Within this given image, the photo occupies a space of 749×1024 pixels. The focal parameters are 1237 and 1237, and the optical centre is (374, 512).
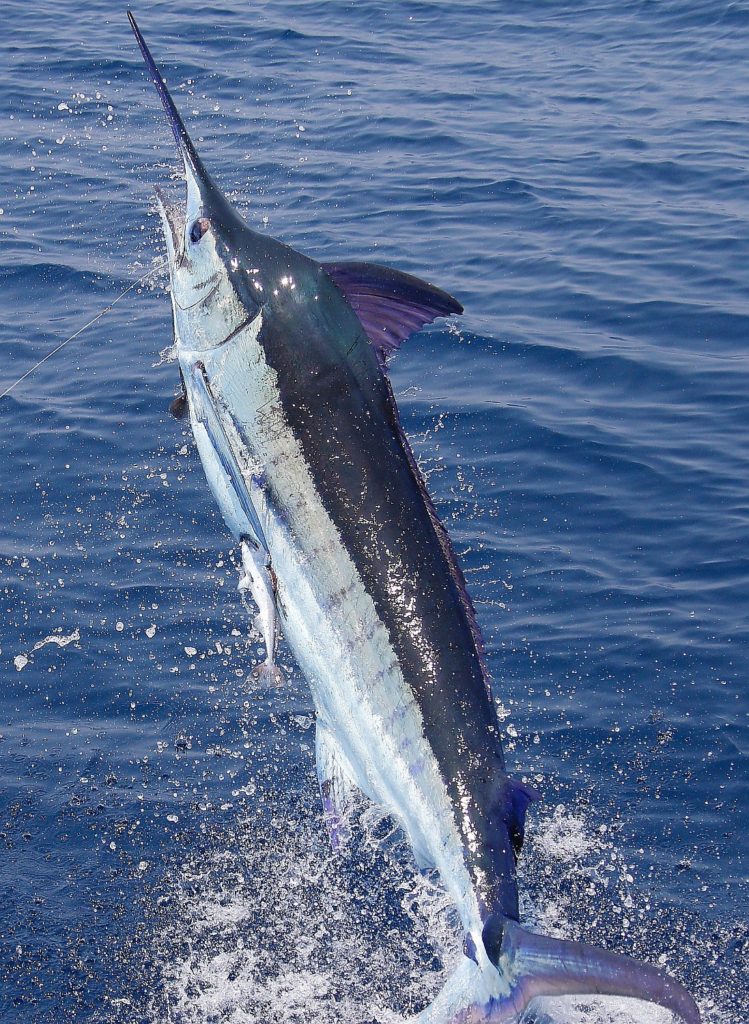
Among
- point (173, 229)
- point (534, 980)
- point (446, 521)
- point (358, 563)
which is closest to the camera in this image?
point (534, 980)

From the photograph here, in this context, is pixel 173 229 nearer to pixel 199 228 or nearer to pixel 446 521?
pixel 199 228

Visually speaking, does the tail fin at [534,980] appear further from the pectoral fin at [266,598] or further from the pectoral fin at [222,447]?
the pectoral fin at [222,447]

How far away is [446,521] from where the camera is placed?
26.1 ft

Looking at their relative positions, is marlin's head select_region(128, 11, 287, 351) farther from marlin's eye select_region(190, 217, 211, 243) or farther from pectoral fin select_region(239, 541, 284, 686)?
pectoral fin select_region(239, 541, 284, 686)

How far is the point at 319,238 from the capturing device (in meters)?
11.3

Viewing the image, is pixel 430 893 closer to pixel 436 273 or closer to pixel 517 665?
pixel 517 665

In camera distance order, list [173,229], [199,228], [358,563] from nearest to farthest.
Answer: [358,563] → [199,228] → [173,229]

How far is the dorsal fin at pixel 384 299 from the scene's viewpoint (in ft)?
11.5

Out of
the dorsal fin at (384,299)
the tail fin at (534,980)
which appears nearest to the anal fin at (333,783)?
the tail fin at (534,980)

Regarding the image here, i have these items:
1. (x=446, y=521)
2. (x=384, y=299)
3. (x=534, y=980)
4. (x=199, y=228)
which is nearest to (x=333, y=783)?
(x=534, y=980)

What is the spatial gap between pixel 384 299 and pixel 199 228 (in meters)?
0.56

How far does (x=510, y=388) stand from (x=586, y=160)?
5168mm

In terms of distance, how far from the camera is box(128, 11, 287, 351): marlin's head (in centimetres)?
342

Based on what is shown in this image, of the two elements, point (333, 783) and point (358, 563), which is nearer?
point (358, 563)
